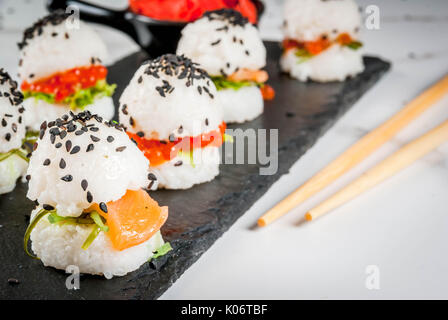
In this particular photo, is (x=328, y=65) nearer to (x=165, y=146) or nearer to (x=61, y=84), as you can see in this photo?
(x=165, y=146)

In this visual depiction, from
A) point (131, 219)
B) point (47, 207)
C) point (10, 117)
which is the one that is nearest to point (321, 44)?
point (10, 117)

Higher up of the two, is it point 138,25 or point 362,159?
point 138,25

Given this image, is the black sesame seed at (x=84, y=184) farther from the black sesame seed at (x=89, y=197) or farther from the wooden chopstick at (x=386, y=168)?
the wooden chopstick at (x=386, y=168)

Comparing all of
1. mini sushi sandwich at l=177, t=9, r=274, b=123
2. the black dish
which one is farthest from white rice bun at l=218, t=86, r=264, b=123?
the black dish

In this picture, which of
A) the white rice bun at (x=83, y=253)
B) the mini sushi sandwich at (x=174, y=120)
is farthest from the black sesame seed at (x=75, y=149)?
the mini sushi sandwich at (x=174, y=120)

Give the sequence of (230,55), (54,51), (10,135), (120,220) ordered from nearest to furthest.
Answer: (120,220) → (10,135) → (54,51) → (230,55)

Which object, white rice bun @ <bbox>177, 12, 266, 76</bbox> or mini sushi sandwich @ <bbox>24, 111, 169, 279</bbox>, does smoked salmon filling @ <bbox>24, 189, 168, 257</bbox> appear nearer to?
mini sushi sandwich @ <bbox>24, 111, 169, 279</bbox>
